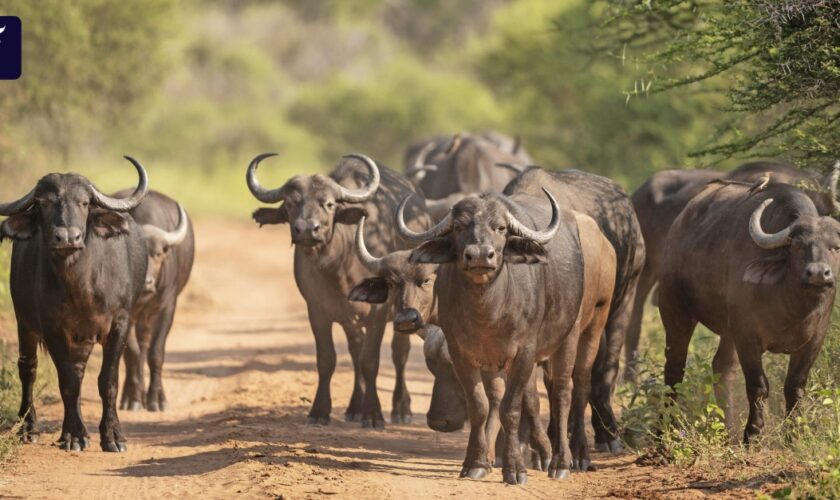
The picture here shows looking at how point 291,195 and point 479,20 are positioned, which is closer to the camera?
point 291,195

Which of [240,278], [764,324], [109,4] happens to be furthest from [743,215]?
[109,4]

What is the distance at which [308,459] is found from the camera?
944 cm

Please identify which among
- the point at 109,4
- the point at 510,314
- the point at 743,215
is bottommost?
the point at 510,314

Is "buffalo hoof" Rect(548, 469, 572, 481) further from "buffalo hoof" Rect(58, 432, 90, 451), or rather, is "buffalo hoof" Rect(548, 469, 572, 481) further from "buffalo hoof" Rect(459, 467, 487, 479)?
"buffalo hoof" Rect(58, 432, 90, 451)

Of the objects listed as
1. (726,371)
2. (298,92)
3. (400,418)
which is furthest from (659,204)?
(298,92)

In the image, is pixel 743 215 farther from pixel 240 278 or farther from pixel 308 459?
pixel 240 278

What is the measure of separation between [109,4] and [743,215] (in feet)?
59.7

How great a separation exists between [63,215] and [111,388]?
1439mm

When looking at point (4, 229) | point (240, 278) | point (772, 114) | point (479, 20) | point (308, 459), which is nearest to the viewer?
point (308, 459)

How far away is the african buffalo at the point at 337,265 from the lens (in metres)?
11.7

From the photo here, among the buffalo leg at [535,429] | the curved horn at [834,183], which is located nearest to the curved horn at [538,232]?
the buffalo leg at [535,429]

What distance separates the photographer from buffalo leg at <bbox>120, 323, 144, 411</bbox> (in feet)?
41.6

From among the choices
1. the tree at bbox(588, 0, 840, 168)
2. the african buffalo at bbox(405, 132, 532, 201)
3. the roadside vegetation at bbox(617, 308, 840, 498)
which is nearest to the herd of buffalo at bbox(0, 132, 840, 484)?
the roadside vegetation at bbox(617, 308, 840, 498)

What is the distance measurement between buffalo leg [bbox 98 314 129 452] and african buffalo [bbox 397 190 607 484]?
251 cm
